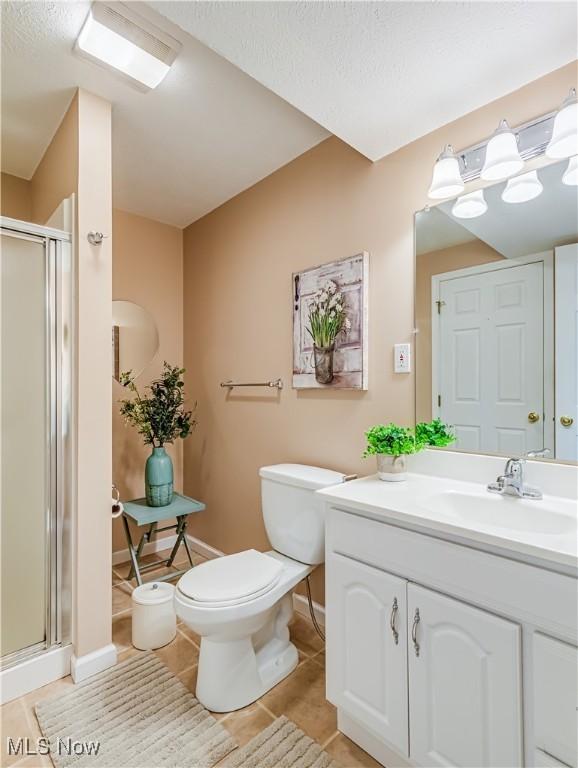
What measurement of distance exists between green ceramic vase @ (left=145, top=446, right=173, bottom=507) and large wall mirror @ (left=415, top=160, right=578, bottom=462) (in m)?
1.55

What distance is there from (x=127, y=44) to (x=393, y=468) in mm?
1849

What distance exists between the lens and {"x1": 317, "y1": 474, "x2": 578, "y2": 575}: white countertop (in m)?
0.89

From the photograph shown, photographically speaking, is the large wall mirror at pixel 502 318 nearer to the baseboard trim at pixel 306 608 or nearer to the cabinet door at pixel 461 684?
the cabinet door at pixel 461 684

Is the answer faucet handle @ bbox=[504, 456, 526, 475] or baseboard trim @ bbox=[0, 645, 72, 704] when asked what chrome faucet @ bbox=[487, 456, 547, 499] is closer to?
faucet handle @ bbox=[504, 456, 526, 475]

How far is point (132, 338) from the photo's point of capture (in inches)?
108

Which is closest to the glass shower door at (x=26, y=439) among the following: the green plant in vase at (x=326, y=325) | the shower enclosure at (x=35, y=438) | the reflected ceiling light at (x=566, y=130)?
the shower enclosure at (x=35, y=438)

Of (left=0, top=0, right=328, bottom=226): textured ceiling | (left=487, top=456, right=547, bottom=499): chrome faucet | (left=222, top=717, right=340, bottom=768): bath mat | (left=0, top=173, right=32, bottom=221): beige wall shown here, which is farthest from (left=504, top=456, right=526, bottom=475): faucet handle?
(left=0, top=173, right=32, bottom=221): beige wall

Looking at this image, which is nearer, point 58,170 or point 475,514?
point 475,514

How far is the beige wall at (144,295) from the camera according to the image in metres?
2.70

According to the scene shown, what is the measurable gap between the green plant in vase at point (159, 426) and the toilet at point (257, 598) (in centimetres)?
78

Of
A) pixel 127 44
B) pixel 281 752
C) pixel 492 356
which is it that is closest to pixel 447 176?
pixel 492 356

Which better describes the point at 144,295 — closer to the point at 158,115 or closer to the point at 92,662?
the point at 158,115

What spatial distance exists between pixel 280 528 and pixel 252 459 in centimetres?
62

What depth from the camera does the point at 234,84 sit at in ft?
5.27
